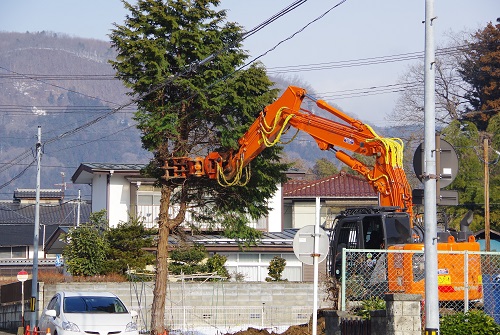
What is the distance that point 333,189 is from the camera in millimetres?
52312

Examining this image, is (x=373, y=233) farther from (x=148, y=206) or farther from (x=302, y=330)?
(x=148, y=206)

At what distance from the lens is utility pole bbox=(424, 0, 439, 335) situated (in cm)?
1238

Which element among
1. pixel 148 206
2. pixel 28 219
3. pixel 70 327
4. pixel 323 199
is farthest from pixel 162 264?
pixel 28 219

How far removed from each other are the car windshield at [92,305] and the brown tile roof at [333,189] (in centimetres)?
2806

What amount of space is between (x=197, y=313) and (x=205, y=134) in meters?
6.48

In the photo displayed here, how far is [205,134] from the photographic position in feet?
88.5

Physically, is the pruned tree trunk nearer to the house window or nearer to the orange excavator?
the orange excavator

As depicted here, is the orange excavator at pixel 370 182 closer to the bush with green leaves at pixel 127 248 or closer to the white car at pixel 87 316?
the white car at pixel 87 316

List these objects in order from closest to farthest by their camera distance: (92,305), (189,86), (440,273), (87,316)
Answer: (440,273)
(87,316)
(92,305)
(189,86)

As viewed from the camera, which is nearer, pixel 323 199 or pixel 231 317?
pixel 231 317

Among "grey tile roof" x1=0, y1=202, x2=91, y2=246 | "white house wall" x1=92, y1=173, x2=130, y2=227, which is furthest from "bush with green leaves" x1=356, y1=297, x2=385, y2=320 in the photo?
"grey tile roof" x1=0, y1=202, x2=91, y2=246

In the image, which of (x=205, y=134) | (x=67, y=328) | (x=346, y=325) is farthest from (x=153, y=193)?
(x=346, y=325)

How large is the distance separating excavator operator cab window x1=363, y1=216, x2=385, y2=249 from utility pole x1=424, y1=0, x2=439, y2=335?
25.7ft

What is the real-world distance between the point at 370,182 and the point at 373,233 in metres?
1.67
